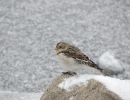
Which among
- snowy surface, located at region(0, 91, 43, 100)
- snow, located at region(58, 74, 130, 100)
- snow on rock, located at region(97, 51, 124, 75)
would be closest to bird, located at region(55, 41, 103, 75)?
snow, located at region(58, 74, 130, 100)

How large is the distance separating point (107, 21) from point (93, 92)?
691cm

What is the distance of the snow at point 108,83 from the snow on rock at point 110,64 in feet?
12.4

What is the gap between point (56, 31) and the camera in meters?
13.6

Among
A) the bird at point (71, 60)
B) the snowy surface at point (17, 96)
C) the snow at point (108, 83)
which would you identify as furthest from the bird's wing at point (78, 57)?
the snowy surface at point (17, 96)

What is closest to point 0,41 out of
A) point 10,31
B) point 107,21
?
point 10,31

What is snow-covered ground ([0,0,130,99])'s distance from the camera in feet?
38.7

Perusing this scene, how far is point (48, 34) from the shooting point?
1351 cm

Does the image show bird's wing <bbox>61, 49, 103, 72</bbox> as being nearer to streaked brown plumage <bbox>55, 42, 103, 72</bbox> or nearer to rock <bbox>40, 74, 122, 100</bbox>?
streaked brown plumage <bbox>55, 42, 103, 72</bbox>

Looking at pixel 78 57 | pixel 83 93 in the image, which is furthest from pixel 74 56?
pixel 83 93

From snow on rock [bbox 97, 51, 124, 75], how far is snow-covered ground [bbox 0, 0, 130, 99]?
18 cm

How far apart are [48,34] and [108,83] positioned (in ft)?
21.0

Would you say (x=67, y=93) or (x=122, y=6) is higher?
(x=122, y=6)

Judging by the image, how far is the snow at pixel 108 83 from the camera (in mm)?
7195

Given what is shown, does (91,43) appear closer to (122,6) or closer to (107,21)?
(107,21)
